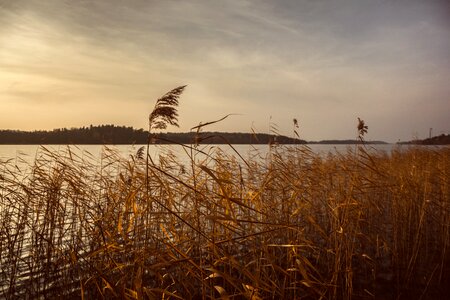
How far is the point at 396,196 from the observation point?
24.9ft

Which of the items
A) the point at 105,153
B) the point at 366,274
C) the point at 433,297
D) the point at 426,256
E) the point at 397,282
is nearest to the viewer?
the point at 433,297

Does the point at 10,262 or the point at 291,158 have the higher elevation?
the point at 291,158

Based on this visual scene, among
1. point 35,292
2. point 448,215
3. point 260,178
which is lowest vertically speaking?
point 35,292

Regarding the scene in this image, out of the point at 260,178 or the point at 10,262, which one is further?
the point at 260,178

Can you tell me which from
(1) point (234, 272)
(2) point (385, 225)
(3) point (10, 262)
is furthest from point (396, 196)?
(3) point (10, 262)

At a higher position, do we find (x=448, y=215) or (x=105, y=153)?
(x=105, y=153)

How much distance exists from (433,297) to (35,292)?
6.51 m

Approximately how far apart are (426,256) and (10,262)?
28.0ft

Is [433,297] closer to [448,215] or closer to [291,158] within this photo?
[448,215]

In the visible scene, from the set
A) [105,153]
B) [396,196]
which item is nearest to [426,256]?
[396,196]

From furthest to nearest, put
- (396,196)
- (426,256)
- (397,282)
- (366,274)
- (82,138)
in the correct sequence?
(82,138) → (396,196) → (426,256) → (366,274) → (397,282)

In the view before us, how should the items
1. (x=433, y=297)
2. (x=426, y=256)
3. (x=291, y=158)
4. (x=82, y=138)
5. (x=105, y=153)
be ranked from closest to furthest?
(x=433, y=297) < (x=426, y=256) < (x=105, y=153) < (x=291, y=158) < (x=82, y=138)

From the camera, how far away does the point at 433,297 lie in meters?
5.27

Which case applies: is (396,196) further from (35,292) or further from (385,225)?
(35,292)
